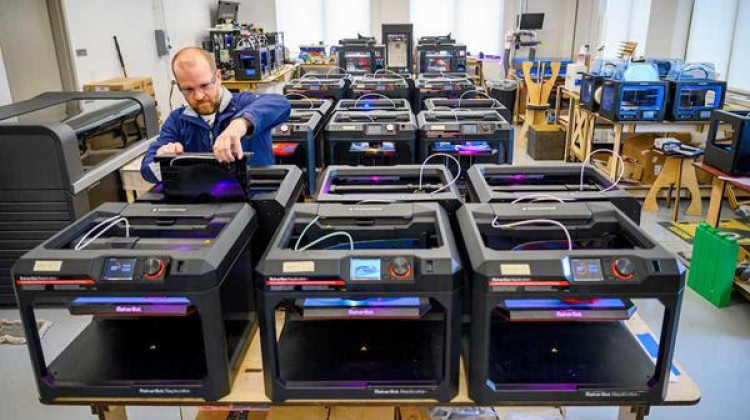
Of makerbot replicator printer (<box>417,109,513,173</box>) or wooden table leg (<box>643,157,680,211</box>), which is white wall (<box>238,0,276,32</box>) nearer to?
wooden table leg (<box>643,157,680,211</box>)

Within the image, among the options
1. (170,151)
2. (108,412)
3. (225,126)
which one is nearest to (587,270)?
(170,151)

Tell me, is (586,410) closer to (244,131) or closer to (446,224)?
(446,224)

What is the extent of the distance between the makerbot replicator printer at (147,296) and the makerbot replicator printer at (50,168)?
69.8 inches

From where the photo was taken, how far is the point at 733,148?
11.5 ft

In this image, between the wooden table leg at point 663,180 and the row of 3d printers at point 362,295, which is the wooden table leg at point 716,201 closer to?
the wooden table leg at point 663,180

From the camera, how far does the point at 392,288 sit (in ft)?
3.40

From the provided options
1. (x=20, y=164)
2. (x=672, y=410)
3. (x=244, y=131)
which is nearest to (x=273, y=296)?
(x=244, y=131)

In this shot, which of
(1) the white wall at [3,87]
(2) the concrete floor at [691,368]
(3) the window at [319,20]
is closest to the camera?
(2) the concrete floor at [691,368]

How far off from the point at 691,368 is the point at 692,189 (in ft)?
8.07

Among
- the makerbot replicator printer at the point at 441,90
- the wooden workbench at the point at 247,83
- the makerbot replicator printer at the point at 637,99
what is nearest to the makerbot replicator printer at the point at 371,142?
the makerbot replicator printer at the point at 441,90

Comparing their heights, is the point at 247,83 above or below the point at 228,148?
below

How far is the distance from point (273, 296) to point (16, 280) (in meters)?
0.50

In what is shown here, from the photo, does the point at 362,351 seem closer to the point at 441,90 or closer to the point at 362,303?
the point at 362,303

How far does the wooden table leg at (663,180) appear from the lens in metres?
4.55
